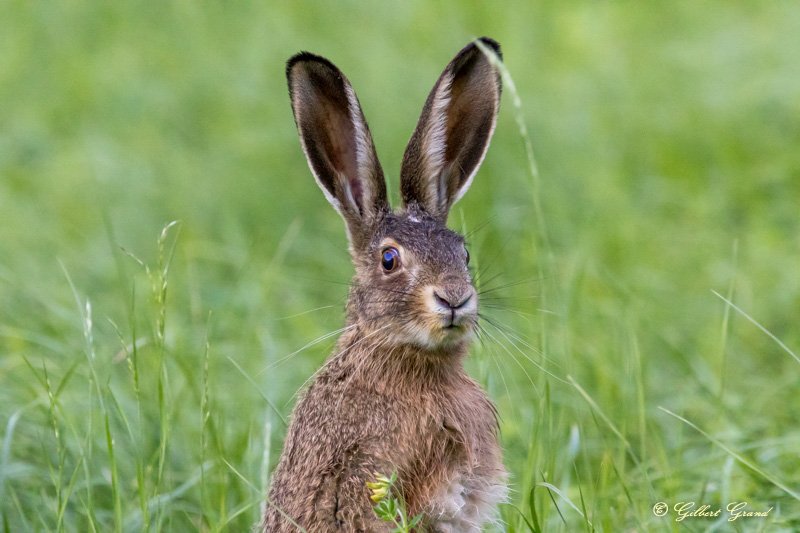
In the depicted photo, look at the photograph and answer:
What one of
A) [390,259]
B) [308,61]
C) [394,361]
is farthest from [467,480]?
[308,61]

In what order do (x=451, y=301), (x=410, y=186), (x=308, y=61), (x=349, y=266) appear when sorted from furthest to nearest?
1. (x=349, y=266)
2. (x=410, y=186)
3. (x=308, y=61)
4. (x=451, y=301)

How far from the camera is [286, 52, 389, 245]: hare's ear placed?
4.78 metres

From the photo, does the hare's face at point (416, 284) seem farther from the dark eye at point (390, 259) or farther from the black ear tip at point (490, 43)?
the black ear tip at point (490, 43)

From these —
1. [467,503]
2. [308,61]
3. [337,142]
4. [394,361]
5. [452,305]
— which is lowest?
[467,503]

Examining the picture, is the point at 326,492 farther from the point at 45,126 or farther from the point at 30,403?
the point at 45,126

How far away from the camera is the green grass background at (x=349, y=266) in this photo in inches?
197

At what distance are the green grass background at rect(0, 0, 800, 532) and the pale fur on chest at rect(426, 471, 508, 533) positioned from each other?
164 mm

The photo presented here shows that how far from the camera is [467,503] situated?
4316 millimetres

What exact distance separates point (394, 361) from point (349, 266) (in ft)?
10.1

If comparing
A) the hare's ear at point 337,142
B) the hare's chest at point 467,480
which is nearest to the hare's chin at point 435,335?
the hare's chest at point 467,480

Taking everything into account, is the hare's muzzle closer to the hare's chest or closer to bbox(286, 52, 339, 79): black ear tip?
the hare's chest

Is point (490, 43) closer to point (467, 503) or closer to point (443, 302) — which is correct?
point (443, 302)
